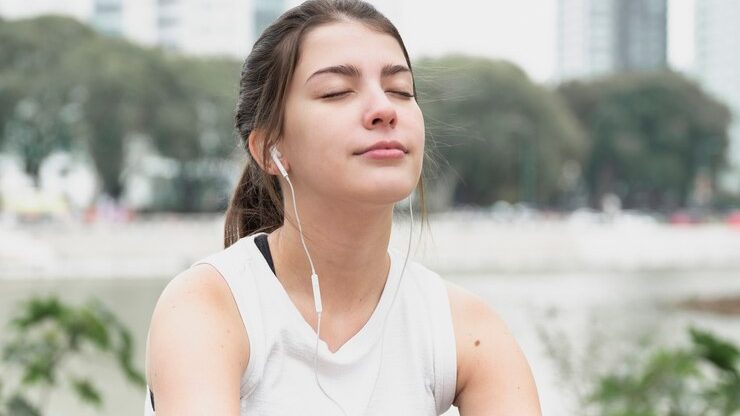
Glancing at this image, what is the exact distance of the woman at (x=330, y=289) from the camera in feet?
3.38

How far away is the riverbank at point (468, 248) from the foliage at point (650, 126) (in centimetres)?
2247

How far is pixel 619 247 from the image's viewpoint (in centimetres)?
2719

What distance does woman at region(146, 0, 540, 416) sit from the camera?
1.03 meters

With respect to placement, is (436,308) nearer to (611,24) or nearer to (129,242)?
(129,242)

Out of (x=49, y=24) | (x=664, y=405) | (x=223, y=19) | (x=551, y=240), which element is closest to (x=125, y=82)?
(x=49, y=24)

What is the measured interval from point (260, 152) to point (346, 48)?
0.17 m

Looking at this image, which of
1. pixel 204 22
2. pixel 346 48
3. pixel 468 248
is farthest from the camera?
pixel 204 22

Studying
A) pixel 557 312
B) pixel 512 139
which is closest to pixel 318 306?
pixel 557 312

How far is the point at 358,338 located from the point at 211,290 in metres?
0.17

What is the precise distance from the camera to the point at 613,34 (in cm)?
9794

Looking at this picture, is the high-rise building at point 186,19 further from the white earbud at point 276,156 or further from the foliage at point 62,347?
the white earbud at point 276,156

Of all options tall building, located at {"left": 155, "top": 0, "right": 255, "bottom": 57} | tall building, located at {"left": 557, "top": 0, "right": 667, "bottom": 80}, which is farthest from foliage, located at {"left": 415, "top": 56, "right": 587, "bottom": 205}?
tall building, located at {"left": 557, "top": 0, "right": 667, "bottom": 80}

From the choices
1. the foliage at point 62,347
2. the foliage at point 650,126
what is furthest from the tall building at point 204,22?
the foliage at point 62,347

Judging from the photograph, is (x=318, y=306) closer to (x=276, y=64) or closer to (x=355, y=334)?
(x=355, y=334)
